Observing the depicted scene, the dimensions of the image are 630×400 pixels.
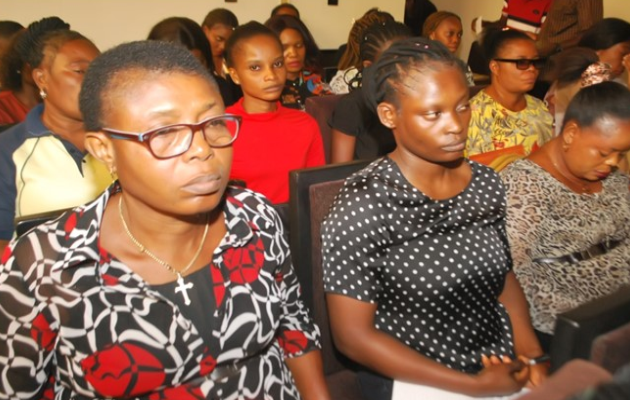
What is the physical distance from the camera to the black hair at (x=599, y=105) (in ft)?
5.38

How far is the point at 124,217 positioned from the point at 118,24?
13.3ft

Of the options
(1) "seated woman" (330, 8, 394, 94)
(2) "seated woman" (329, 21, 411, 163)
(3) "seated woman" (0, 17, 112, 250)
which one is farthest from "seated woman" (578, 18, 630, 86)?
(3) "seated woman" (0, 17, 112, 250)

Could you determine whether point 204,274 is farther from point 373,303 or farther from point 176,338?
point 373,303

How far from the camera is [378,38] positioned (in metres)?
2.85

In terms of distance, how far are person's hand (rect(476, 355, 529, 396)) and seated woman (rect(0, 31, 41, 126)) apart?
203 centimetres

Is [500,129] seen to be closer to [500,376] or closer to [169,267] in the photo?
[500,376]

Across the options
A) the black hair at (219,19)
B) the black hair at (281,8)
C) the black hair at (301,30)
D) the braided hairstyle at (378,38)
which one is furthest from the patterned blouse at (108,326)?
the black hair at (281,8)

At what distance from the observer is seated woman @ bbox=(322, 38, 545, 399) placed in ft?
4.03

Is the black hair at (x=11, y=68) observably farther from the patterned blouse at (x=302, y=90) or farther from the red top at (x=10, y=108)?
the patterned blouse at (x=302, y=90)

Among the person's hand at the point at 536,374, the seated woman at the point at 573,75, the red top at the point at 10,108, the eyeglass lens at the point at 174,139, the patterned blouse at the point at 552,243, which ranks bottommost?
the person's hand at the point at 536,374

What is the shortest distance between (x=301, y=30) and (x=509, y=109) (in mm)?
1882

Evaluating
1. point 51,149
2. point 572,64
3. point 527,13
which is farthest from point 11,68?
point 527,13

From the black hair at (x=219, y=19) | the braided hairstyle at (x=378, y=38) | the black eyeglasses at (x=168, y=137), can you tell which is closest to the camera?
the black eyeglasses at (x=168, y=137)

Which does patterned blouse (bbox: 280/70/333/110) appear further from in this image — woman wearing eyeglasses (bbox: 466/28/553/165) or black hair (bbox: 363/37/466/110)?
black hair (bbox: 363/37/466/110)
